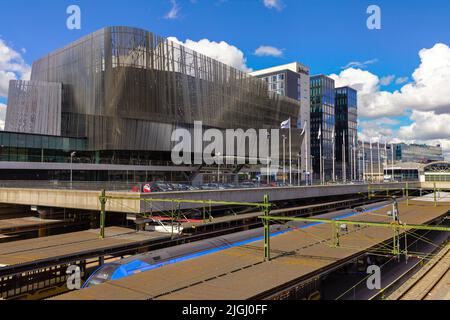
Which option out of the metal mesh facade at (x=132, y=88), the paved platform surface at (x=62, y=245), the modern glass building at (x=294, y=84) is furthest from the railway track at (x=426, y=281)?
the modern glass building at (x=294, y=84)

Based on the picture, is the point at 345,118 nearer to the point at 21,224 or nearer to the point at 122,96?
the point at 122,96

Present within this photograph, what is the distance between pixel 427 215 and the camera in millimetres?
34875

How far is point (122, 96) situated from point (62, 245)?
166 ft

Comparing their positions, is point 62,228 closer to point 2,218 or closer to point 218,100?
point 2,218

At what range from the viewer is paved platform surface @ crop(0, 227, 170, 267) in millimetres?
20672

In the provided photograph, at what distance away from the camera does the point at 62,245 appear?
2373 centimetres

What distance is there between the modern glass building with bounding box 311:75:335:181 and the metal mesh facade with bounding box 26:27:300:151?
214 ft

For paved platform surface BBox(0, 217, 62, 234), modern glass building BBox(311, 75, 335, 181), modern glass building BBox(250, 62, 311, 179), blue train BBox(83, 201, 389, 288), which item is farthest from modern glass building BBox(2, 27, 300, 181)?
modern glass building BBox(311, 75, 335, 181)

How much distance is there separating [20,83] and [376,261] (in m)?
88.6

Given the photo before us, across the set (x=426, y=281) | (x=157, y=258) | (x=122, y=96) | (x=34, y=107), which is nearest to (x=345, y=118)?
(x=122, y=96)

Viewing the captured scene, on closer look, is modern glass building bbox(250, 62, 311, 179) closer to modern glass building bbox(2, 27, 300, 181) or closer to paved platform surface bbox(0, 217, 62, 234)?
modern glass building bbox(2, 27, 300, 181)

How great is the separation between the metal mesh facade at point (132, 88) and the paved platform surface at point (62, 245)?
46.8m

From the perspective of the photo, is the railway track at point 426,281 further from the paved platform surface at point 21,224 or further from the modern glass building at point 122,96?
the modern glass building at point 122,96

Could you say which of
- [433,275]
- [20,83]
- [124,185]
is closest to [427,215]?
[433,275]
